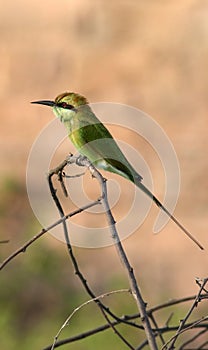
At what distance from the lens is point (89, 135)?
204 cm

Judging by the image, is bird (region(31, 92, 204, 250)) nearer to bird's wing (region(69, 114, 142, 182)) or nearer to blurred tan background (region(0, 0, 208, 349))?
bird's wing (region(69, 114, 142, 182))

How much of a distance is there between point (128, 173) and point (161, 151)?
3.50 m

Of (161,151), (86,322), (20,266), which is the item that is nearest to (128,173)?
(86,322)

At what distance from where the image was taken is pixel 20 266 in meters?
4.28

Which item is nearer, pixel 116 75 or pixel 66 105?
pixel 66 105

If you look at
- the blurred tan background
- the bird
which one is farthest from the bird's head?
the blurred tan background

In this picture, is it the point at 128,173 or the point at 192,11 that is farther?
the point at 192,11

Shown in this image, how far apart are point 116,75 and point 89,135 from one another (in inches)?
161

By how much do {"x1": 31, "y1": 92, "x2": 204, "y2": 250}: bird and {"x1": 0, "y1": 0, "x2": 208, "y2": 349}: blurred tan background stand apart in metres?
2.83

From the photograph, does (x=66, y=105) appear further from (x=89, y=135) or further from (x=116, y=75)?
(x=116, y=75)

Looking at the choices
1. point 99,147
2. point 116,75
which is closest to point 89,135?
point 99,147

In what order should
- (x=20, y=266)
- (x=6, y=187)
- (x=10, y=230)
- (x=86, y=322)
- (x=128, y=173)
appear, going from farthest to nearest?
(x=6, y=187)
(x=10, y=230)
(x=20, y=266)
(x=86, y=322)
(x=128, y=173)

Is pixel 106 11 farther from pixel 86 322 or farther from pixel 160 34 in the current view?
pixel 86 322

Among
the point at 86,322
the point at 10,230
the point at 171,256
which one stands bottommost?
the point at 86,322
